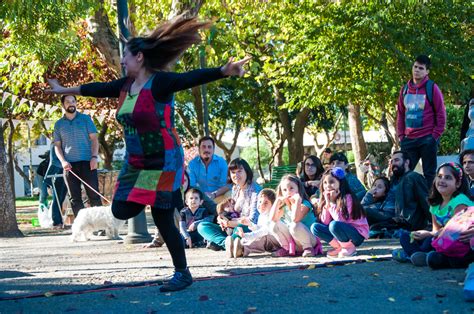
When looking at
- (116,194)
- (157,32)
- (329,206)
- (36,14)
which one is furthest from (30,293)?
(36,14)

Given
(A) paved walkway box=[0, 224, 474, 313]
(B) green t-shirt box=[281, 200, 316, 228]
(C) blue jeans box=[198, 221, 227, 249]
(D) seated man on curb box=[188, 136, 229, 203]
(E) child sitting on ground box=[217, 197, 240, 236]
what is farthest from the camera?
(D) seated man on curb box=[188, 136, 229, 203]

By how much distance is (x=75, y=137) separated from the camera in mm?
12859

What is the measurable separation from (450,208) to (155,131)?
266 centimetres

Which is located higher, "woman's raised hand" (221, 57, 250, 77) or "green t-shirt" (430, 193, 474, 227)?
"woman's raised hand" (221, 57, 250, 77)

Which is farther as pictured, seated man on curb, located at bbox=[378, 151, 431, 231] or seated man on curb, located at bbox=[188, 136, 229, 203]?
seated man on curb, located at bbox=[188, 136, 229, 203]

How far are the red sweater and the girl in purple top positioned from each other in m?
4.89

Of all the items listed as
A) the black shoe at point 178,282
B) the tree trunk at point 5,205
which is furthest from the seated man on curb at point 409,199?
the tree trunk at point 5,205

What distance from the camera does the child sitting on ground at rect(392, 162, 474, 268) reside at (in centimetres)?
702

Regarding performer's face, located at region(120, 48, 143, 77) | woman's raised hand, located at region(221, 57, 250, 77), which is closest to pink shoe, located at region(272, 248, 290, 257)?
performer's face, located at region(120, 48, 143, 77)

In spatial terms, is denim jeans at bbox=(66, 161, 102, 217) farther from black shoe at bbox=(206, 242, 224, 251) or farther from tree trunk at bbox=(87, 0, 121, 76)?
black shoe at bbox=(206, 242, 224, 251)

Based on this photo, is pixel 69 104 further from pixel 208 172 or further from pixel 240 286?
pixel 240 286

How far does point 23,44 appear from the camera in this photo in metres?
15.9

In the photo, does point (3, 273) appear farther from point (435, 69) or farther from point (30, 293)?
point (435, 69)

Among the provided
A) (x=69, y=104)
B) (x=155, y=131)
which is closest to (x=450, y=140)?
(x=69, y=104)
